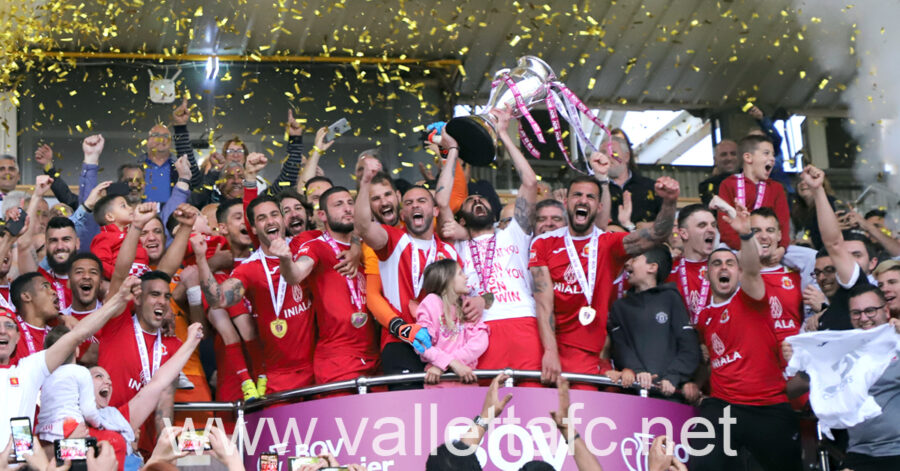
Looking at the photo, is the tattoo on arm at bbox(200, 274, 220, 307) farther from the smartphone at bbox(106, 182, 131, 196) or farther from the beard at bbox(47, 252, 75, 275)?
the smartphone at bbox(106, 182, 131, 196)

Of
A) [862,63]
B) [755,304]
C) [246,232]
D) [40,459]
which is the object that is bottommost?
[40,459]

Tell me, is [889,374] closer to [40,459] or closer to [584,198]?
[584,198]

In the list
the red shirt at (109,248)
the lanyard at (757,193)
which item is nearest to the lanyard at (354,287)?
the red shirt at (109,248)

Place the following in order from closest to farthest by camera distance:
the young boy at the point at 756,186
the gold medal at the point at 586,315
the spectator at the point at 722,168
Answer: the gold medal at the point at 586,315, the young boy at the point at 756,186, the spectator at the point at 722,168

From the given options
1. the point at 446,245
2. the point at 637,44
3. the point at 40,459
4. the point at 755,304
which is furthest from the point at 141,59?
the point at 40,459

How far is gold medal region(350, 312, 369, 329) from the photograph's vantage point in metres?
7.38

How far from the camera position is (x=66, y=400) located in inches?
253

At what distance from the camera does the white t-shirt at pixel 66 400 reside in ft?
21.0

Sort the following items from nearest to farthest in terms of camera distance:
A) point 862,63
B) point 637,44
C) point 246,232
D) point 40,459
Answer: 1. point 40,459
2. point 246,232
3. point 862,63
4. point 637,44

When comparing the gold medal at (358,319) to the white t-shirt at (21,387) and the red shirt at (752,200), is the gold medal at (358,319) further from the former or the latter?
the red shirt at (752,200)

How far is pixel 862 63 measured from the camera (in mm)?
12945

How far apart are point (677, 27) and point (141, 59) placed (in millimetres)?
6044

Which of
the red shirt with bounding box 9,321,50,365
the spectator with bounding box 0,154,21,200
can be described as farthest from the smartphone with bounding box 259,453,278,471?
the spectator with bounding box 0,154,21,200

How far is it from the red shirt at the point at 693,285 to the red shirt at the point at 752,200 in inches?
26.8
